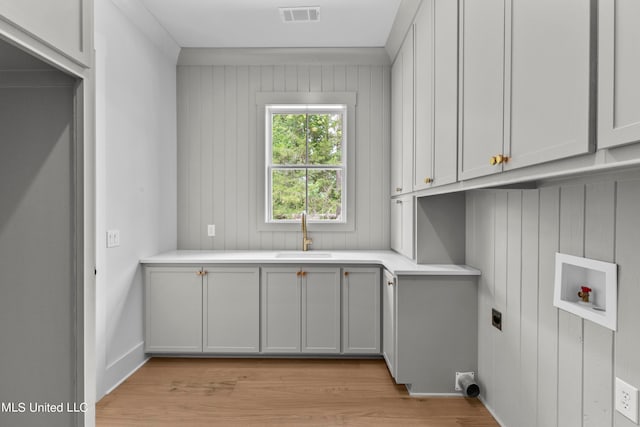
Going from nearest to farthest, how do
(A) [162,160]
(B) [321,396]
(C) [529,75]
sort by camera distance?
(C) [529,75] < (B) [321,396] < (A) [162,160]

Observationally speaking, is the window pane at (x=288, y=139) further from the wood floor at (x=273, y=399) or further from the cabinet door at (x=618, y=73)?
the cabinet door at (x=618, y=73)

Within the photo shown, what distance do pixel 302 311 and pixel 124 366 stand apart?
1.37 meters

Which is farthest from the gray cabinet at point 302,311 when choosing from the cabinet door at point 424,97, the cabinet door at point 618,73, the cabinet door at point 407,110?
the cabinet door at point 618,73

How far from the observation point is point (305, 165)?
375 cm

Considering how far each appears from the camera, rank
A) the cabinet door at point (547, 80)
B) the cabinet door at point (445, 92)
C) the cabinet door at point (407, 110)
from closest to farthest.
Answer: the cabinet door at point (547, 80) → the cabinet door at point (445, 92) → the cabinet door at point (407, 110)

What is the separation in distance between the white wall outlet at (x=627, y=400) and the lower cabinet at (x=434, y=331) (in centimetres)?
116

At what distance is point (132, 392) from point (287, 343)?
1.14 metres

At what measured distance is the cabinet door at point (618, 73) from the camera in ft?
2.64

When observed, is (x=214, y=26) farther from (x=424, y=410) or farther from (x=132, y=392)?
(x=424, y=410)

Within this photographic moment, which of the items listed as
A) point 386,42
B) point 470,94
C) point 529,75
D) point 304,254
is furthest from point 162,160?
point 529,75

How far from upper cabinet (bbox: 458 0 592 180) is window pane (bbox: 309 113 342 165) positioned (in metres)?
1.98

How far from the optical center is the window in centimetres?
376

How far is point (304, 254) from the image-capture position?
3529 mm

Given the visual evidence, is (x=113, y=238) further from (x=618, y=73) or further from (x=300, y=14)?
(x=618, y=73)
